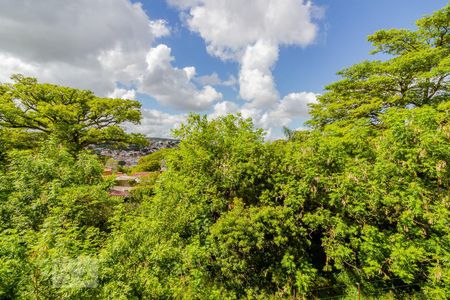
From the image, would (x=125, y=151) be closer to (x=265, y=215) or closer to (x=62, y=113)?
(x=62, y=113)

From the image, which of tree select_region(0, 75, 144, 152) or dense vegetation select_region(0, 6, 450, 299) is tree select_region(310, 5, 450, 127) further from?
tree select_region(0, 75, 144, 152)

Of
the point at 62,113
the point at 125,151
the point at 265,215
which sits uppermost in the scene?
the point at 125,151

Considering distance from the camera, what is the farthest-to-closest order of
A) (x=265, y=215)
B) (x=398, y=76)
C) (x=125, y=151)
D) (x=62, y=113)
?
(x=125, y=151) → (x=62, y=113) → (x=398, y=76) → (x=265, y=215)

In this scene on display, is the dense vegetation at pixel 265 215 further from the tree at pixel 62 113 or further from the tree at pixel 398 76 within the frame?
the tree at pixel 62 113

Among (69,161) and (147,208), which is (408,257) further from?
(69,161)

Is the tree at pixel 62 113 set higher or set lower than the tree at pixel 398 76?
lower

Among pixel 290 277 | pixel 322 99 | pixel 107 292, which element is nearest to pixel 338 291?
pixel 290 277

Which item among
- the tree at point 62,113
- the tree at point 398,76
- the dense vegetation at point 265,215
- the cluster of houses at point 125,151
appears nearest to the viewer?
the dense vegetation at point 265,215

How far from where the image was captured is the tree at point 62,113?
55.6 ft

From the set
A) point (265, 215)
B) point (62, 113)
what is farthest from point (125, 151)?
point (265, 215)

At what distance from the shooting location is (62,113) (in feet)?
55.4

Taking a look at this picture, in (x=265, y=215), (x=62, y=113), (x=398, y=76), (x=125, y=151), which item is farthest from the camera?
(x=125, y=151)

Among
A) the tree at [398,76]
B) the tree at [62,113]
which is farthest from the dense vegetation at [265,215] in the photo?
the tree at [62,113]

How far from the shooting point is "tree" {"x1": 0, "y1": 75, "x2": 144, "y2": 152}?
1695cm
